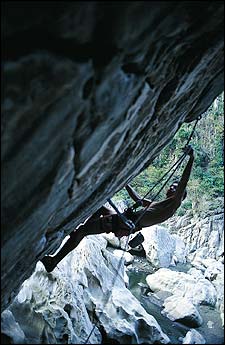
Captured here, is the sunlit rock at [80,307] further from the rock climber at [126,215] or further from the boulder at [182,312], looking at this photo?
the boulder at [182,312]

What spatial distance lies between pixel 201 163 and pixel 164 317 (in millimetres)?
5372

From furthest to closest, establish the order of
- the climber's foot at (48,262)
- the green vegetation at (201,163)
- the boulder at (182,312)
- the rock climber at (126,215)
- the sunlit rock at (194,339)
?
the green vegetation at (201,163)
the boulder at (182,312)
the sunlit rock at (194,339)
the climber's foot at (48,262)
the rock climber at (126,215)

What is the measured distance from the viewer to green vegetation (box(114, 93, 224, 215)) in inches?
399

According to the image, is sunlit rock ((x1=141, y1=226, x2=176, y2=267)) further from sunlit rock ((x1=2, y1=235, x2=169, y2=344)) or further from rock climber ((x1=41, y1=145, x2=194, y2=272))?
rock climber ((x1=41, y1=145, x2=194, y2=272))

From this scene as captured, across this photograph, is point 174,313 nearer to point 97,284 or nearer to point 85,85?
point 97,284

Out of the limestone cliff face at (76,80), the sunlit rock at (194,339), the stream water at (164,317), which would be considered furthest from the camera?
the stream water at (164,317)

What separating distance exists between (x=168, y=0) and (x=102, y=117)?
2.36 feet

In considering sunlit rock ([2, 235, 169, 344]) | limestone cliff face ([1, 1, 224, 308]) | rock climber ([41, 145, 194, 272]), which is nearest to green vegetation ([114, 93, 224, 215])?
sunlit rock ([2, 235, 169, 344])

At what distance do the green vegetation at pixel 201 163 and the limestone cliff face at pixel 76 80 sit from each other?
5661 millimetres

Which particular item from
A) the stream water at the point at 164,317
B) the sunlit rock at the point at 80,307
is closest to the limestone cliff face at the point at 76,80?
the sunlit rock at the point at 80,307

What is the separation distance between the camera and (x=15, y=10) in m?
1.45

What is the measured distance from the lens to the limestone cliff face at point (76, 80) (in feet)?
5.06

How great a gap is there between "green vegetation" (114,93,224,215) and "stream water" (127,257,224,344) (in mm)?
2904

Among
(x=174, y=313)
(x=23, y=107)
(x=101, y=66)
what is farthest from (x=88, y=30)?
(x=174, y=313)
